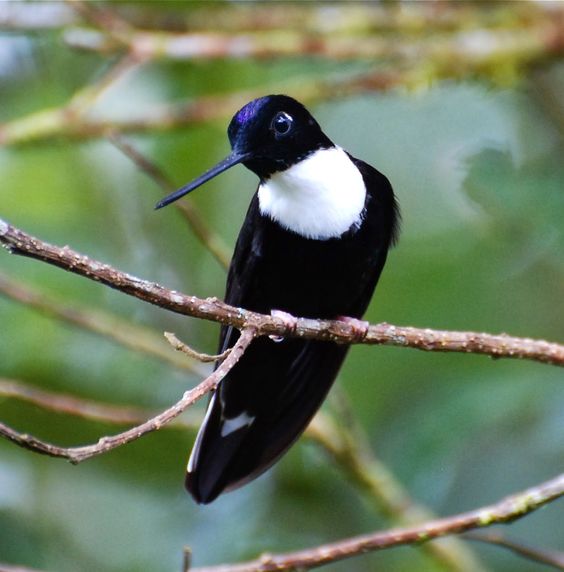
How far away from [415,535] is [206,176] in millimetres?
1055

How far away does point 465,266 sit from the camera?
16.8ft

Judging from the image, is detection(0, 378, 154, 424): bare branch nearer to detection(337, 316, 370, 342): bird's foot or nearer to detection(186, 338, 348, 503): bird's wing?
detection(186, 338, 348, 503): bird's wing

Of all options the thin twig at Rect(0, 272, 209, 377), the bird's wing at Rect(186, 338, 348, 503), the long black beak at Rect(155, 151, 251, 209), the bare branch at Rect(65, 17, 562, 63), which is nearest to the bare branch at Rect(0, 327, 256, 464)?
the long black beak at Rect(155, 151, 251, 209)

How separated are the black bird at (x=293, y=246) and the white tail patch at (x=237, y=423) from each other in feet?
0.13

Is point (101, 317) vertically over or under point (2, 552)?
over

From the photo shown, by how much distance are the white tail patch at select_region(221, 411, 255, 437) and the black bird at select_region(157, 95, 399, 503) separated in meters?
0.04

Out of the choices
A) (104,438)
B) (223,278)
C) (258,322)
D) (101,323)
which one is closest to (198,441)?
(101,323)

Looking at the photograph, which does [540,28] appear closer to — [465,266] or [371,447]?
[465,266]

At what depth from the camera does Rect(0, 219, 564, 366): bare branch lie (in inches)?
89.3

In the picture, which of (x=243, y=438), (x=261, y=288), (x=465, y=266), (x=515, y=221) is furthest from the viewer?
(x=465, y=266)

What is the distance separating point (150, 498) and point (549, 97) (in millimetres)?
2549

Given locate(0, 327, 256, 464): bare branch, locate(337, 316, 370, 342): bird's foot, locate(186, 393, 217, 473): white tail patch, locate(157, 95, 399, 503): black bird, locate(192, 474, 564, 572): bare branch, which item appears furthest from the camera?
locate(186, 393, 217, 473): white tail patch

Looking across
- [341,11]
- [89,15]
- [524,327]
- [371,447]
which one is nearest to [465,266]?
[524,327]

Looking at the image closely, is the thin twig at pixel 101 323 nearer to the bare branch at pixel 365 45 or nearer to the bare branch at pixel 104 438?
the bare branch at pixel 365 45
